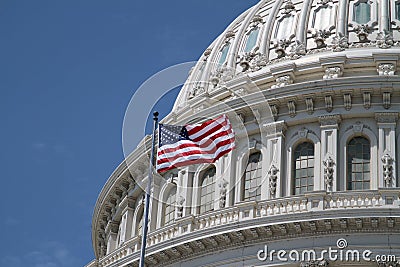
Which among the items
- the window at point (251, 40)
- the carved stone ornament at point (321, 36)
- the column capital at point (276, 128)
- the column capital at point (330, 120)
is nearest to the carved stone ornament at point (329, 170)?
the column capital at point (330, 120)

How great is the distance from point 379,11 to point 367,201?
1720cm

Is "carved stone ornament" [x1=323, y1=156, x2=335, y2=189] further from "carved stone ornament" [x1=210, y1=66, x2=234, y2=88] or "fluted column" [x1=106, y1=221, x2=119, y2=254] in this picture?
"fluted column" [x1=106, y1=221, x2=119, y2=254]

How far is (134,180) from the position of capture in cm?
7581

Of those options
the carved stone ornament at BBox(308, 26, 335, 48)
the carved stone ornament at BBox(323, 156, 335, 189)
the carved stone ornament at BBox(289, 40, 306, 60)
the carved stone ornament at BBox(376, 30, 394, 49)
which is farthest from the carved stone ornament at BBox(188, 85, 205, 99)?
the carved stone ornament at BBox(323, 156, 335, 189)

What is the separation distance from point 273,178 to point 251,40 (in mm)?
14136

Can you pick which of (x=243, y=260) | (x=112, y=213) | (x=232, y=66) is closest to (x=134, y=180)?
(x=112, y=213)

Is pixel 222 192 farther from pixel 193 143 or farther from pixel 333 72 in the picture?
pixel 333 72

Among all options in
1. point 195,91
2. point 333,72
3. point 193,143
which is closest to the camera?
point 193,143

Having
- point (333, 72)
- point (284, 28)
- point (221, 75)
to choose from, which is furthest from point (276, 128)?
point (284, 28)

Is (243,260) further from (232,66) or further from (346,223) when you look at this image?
(232,66)

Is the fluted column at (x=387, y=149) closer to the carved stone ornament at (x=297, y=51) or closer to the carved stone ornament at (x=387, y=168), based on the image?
the carved stone ornament at (x=387, y=168)

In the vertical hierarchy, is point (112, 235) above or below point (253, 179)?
above

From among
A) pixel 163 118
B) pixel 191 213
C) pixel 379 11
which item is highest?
pixel 379 11

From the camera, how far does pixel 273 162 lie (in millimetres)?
68812
